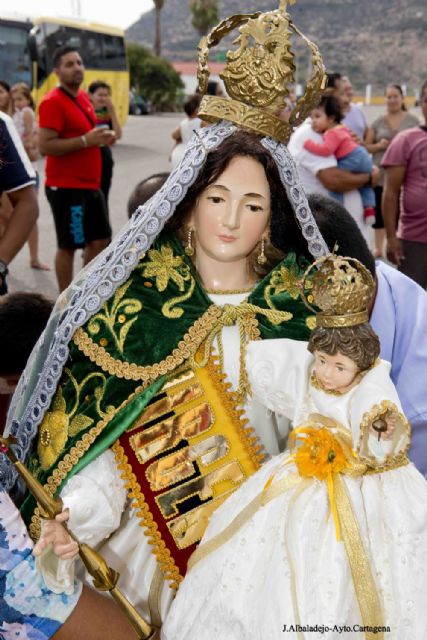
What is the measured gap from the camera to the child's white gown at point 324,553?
1899 millimetres

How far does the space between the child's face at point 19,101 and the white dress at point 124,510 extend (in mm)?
7022

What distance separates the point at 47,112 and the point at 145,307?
3.99 m

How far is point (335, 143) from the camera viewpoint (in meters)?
5.91

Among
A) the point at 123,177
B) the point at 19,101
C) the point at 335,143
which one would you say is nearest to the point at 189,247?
the point at 335,143

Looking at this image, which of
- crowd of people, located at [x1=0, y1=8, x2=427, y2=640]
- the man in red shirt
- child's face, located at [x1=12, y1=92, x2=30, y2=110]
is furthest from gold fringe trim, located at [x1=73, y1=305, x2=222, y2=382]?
child's face, located at [x1=12, y1=92, x2=30, y2=110]

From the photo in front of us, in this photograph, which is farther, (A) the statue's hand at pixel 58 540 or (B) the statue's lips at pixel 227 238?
(B) the statue's lips at pixel 227 238

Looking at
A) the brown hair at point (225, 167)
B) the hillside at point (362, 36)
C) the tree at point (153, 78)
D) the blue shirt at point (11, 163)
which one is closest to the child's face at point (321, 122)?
the blue shirt at point (11, 163)

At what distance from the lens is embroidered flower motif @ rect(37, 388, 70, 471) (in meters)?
2.39

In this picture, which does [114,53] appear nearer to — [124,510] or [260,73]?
[260,73]

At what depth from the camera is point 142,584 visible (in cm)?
251

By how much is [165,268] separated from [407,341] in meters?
0.94

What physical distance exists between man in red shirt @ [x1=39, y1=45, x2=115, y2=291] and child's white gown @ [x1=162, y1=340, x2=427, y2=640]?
4.34m

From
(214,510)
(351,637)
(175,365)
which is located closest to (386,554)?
(351,637)

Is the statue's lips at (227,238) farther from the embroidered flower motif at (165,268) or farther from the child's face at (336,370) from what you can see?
the child's face at (336,370)
